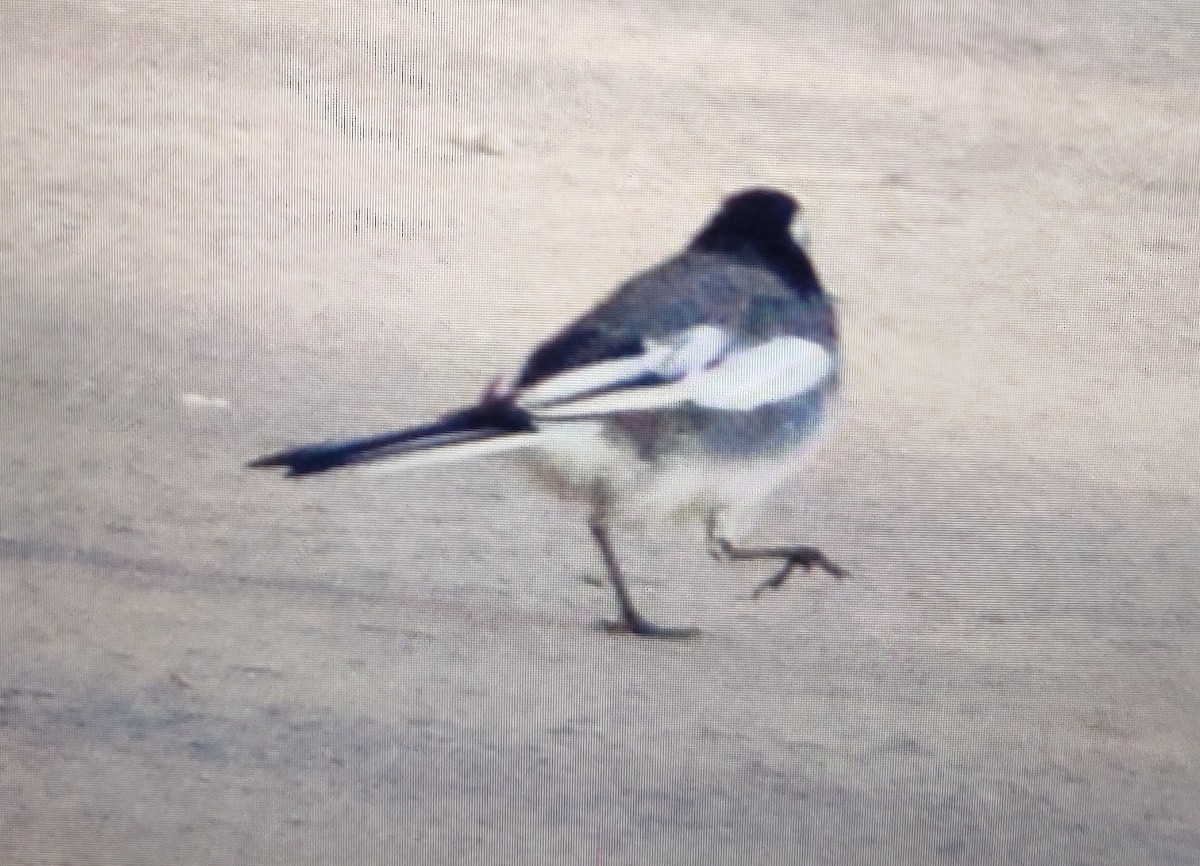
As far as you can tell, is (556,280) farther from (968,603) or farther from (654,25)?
(968,603)

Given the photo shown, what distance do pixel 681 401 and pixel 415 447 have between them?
0.16 m

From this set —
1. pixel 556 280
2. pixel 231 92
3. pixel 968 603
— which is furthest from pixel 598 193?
pixel 968 603

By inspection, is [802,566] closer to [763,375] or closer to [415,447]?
[763,375]

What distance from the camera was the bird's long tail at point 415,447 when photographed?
0.85m

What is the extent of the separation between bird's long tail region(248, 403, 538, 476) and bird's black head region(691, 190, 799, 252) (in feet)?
0.53

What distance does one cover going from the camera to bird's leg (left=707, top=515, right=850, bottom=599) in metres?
0.87

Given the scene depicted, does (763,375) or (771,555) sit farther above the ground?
(763,375)

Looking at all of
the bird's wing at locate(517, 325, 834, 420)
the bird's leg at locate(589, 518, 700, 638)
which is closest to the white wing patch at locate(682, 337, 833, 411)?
the bird's wing at locate(517, 325, 834, 420)

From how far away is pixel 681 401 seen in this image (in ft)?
2.78

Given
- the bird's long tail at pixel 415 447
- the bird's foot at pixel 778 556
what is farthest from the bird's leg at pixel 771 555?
the bird's long tail at pixel 415 447

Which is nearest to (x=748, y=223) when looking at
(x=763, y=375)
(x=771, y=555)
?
(x=763, y=375)

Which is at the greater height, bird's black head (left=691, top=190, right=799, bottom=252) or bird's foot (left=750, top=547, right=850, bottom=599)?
bird's black head (left=691, top=190, right=799, bottom=252)

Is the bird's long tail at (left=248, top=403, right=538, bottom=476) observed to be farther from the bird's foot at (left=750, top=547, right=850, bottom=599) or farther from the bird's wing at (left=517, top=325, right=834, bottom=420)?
the bird's foot at (left=750, top=547, right=850, bottom=599)

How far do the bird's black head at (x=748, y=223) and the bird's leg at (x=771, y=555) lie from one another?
0.16 meters
